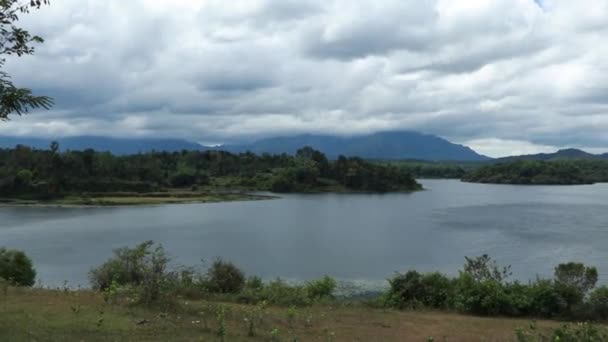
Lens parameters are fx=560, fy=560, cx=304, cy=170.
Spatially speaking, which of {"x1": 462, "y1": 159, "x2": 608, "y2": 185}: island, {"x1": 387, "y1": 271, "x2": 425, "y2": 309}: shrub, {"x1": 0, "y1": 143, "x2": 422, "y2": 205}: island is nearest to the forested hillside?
{"x1": 0, "y1": 143, "x2": 422, "y2": 205}: island

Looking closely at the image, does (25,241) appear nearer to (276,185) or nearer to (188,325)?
(188,325)

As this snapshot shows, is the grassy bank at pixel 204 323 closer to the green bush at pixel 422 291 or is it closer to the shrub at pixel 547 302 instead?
the shrub at pixel 547 302

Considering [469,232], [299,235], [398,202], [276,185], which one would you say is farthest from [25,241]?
[276,185]

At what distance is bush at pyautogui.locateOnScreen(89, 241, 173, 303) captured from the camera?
12.4 meters

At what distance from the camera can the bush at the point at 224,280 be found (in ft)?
62.2

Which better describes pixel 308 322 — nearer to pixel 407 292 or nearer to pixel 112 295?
pixel 112 295

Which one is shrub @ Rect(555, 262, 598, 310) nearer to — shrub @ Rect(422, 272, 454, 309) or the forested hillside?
shrub @ Rect(422, 272, 454, 309)

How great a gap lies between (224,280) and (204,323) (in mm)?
8453

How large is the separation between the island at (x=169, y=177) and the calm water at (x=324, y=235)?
12.1 m

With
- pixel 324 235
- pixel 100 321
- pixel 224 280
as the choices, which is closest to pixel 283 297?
pixel 224 280

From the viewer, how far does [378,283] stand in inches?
1214

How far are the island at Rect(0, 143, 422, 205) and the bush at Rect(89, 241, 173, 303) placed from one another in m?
70.3

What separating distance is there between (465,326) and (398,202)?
3021 inches

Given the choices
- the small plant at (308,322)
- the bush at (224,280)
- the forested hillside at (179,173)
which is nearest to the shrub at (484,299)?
the small plant at (308,322)
